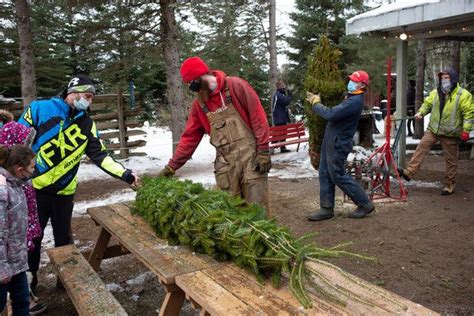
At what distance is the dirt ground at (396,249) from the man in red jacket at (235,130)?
4.27 feet

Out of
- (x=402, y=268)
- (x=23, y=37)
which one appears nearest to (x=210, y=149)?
(x=23, y=37)

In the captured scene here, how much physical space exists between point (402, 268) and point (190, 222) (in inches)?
109

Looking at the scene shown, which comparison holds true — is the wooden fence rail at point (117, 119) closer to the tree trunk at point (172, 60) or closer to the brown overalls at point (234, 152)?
the tree trunk at point (172, 60)

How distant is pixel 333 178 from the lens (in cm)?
613

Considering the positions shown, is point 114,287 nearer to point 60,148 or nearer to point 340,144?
point 60,148

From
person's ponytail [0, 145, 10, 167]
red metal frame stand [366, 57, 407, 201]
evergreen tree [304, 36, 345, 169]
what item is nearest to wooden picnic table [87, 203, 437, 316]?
person's ponytail [0, 145, 10, 167]

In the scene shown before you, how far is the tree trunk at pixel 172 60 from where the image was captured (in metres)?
11.5

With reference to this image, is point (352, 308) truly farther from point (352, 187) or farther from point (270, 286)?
point (352, 187)

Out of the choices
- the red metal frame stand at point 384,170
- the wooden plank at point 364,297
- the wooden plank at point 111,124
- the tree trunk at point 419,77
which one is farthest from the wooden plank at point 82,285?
the tree trunk at point 419,77

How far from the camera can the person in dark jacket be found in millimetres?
13680

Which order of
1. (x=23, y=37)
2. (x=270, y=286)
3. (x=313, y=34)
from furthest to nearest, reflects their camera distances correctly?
1. (x=313, y=34)
2. (x=23, y=37)
3. (x=270, y=286)

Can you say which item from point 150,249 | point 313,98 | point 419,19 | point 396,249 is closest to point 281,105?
point 419,19

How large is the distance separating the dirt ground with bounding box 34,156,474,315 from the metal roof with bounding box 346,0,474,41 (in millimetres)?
3018

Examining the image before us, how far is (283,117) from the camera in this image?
1414 centimetres
